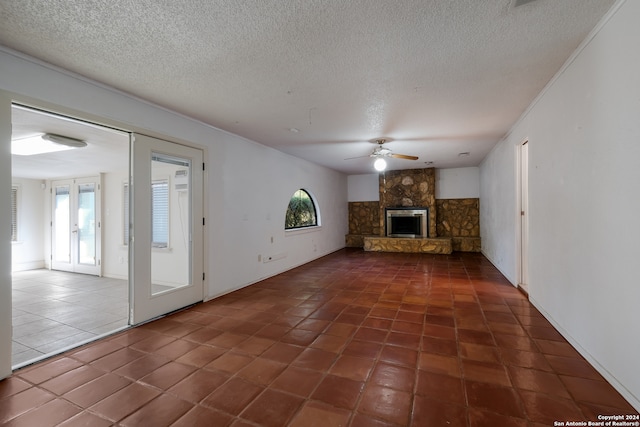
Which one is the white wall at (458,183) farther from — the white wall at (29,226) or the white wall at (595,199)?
the white wall at (29,226)

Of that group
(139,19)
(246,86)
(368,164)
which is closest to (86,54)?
(139,19)

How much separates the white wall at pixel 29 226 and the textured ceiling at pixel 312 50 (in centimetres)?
596

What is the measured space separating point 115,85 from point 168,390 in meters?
2.66

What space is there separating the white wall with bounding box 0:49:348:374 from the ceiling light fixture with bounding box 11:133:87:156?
147 centimetres

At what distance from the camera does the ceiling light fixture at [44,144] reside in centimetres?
344

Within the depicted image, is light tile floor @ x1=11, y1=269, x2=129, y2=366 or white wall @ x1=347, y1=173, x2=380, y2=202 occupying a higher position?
white wall @ x1=347, y1=173, x2=380, y2=202

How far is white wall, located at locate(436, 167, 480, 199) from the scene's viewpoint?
7824 millimetres

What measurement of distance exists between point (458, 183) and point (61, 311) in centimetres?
884

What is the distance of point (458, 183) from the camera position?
7977 mm

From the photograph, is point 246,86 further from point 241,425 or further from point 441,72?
point 241,425

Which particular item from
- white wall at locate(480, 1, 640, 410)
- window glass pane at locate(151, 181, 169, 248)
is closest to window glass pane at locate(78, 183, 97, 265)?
window glass pane at locate(151, 181, 169, 248)

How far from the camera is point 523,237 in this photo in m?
3.90

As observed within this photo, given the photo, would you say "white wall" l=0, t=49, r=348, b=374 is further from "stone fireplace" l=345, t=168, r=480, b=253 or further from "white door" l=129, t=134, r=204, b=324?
"stone fireplace" l=345, t=168, r=480, b=253

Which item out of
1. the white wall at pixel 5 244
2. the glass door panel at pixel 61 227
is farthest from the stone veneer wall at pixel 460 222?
the glass door panel at pixel 61 227
